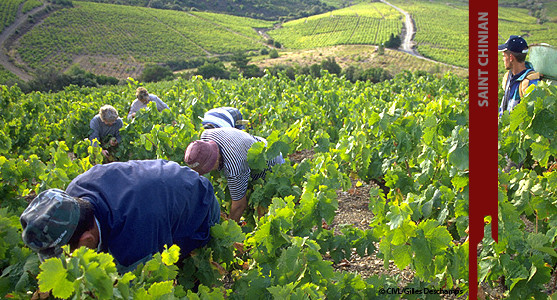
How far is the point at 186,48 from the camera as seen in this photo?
199 feet

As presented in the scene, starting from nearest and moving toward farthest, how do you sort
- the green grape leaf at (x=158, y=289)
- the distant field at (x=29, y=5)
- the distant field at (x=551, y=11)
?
the green grape leaf at (x=158, y=289), the distant field at (x=29, y=5), the distant field at (x=551, y=11)

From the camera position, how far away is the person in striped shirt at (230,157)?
9.81 ft

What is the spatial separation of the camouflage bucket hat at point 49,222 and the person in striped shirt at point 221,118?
2585mm

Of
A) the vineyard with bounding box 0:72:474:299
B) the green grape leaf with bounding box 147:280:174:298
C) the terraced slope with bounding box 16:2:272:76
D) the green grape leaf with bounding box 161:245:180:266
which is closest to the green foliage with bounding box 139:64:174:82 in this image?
the terraced slope with bounding box 16:2:272:76

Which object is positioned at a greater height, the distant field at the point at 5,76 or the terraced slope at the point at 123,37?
the terraced slope at the point at 123,37

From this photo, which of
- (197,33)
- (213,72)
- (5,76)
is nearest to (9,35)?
(5,76)

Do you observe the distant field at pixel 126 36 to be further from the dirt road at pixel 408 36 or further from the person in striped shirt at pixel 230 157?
the person in striped shirt at pixel 230 157

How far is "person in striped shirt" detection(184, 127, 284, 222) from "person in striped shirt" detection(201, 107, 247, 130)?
930 mm

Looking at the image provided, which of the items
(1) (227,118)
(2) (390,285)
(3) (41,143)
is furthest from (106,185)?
(3) (41,143)

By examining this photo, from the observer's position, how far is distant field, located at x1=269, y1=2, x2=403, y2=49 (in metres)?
63.3

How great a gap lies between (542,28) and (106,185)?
241ft

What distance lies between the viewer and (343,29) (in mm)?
72062

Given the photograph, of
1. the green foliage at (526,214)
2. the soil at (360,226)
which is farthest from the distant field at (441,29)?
the green foliage at (526,214)

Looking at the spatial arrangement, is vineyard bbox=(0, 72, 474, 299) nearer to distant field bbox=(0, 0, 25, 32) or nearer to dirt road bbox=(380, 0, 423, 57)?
dirt road bbox=(380, 0, 423, 57)
